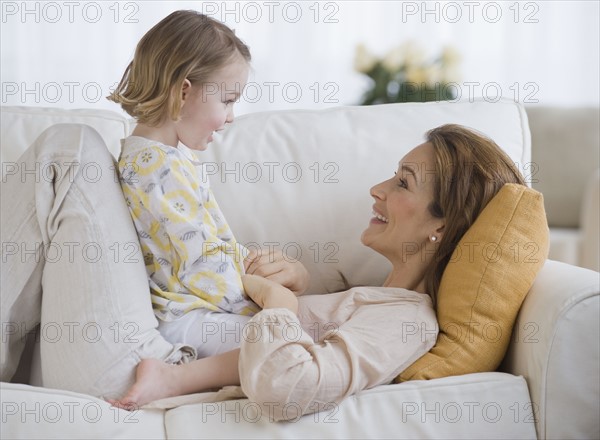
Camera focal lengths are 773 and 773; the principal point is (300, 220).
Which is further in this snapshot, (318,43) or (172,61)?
(318,43)

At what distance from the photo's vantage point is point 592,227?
2.80m

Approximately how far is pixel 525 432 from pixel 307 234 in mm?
699

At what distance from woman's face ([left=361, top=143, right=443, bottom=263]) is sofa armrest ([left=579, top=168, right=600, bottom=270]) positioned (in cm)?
132

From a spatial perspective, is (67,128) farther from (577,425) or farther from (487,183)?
(577,425)

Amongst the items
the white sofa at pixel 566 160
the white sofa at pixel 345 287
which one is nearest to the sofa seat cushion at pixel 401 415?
the white sofa at pixel 345 287

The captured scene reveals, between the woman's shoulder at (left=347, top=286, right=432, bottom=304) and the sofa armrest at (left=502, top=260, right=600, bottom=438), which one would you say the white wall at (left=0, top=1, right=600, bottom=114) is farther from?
the sofa armrest at (left=502, top=260, right=600, bottom=438)

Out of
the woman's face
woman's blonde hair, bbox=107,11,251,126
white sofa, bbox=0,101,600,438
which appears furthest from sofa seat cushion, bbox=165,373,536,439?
woman's blonde hair, bbox=107,11,251,126

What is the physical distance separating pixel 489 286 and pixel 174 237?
0.62 m

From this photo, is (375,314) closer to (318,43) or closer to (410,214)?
(410,214)

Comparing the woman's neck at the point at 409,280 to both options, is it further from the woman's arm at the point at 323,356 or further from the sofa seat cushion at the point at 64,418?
the sofa seat cushion at the point at 64,418

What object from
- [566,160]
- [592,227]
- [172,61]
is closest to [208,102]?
[172,61]

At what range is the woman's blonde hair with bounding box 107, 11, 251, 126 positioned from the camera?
1.60 meters

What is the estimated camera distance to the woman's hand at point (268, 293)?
1.54 metres

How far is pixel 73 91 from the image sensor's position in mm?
3668
